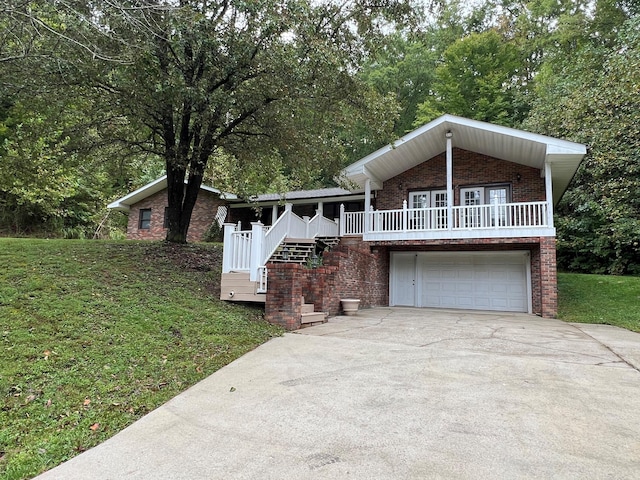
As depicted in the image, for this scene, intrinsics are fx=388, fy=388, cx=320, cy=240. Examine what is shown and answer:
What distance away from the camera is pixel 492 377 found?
4488mm

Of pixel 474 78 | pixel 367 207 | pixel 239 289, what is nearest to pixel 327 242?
pixel 367 207

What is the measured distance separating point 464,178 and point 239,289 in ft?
30.9

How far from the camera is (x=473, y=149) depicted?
1328cm

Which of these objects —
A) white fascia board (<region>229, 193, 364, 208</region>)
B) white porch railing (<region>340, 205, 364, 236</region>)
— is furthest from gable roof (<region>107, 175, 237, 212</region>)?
white porch railing (<region>340, 205, 364, 236</region>)

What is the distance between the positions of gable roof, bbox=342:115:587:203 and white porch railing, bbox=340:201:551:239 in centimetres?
144

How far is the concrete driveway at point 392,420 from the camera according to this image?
261cm

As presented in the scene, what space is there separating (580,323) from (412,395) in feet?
26.0

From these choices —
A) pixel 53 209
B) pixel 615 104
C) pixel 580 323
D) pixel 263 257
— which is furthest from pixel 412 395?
pixel 53 209

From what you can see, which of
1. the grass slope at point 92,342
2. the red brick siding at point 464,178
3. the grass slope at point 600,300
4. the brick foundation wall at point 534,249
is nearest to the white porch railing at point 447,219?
the brick foundation wall at point 534,249

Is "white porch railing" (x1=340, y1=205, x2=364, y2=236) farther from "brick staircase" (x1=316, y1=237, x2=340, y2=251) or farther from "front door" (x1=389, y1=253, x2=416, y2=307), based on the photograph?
"front door" (x1=389, y1=253, x2=416, y2=307)

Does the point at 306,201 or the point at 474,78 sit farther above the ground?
the point at 474,78

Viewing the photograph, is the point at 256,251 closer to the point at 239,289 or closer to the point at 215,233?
the point at 239,289

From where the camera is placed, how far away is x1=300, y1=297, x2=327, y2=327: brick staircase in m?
7.64

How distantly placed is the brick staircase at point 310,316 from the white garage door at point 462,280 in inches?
243
